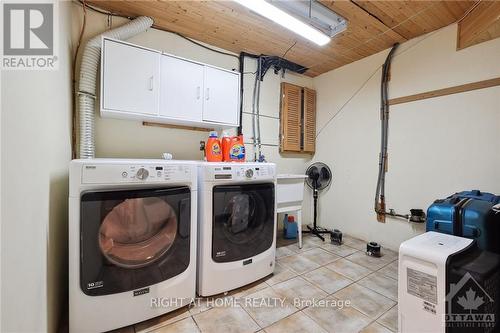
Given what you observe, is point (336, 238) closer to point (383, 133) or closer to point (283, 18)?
point (383, 133)

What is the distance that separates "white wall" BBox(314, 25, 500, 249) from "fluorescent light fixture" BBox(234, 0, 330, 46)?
4.38ft

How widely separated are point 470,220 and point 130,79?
9.38 ft

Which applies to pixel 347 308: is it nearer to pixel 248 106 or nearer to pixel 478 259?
pixel 478 259

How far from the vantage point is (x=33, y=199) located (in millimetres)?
1010

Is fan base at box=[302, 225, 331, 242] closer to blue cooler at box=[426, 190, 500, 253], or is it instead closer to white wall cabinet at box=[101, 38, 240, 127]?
Result: blue cooler at box=[426, 190, 500, 253]

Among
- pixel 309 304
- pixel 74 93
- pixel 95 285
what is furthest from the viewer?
pixel 74 93

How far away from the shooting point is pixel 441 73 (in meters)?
2.41

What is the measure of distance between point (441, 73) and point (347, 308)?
102 inches

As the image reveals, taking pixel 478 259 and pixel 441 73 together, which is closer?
pixel 478 259

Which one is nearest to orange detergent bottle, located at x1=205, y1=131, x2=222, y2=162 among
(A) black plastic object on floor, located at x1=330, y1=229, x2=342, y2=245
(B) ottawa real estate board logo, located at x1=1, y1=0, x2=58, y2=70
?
(B) ottawa real estate board logo, located at x1=1, y1=0, x2=58, y2=70

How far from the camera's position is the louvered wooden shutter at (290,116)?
3434 millimetres

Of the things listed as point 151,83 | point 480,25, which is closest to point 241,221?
point 151,83

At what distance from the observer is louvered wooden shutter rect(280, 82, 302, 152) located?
3.43m

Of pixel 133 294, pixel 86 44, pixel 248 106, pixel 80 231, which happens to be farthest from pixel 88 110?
pixel 248 106
